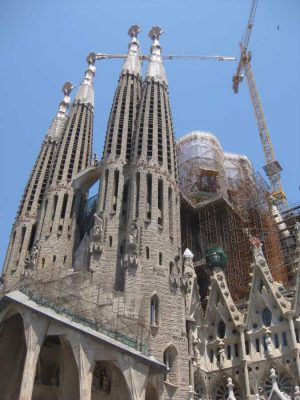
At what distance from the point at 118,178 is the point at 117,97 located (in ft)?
33.8

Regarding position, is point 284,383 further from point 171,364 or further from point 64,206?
point 64,206

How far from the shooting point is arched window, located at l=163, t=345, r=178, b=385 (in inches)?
909

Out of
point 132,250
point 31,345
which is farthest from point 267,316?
point 31,345

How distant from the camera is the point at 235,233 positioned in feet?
122

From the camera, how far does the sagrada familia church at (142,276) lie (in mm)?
22750

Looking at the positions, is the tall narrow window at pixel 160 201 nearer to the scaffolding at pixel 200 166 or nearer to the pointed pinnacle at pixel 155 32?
the scaffolding at pixel 200 166

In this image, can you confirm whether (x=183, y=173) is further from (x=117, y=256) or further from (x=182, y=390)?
(x=182, y=390)

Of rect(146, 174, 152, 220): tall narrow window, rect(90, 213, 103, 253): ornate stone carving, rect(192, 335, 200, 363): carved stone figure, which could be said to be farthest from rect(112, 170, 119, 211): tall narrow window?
rect(192, 335, 200, 363): carved stone figure

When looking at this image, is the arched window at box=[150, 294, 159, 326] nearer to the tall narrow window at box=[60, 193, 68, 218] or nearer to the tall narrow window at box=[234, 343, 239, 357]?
the tall narrow window at box=[234, 343, 239, 357]

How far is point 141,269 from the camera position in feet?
85.7

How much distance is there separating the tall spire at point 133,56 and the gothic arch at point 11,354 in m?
26.2

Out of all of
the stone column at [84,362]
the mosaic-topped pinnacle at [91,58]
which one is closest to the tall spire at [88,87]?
the mosaic-topped pinnacle at [91,58]

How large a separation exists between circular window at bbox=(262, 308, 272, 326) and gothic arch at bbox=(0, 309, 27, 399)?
14414mm

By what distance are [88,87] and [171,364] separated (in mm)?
32576
